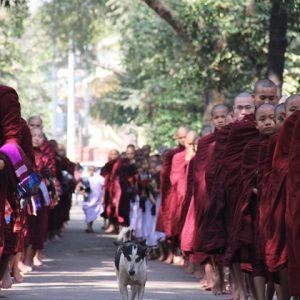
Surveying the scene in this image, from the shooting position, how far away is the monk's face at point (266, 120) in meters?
11.5

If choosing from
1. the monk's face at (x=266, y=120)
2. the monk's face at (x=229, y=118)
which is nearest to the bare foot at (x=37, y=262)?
the monk's face at (x=229, y=118)

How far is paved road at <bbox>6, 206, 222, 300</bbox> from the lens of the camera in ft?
44.3

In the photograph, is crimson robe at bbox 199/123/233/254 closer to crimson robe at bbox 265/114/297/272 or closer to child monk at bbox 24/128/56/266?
crimson robe at bbox 265/114/297/272

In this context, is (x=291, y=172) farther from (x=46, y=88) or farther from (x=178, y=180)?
(x=46, y=88)

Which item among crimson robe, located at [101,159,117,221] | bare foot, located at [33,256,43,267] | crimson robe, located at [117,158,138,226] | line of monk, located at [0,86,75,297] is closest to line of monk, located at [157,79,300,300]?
line of monk, located at [0,86,75,297]

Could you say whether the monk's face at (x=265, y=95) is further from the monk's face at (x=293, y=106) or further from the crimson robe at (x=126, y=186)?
the crimson robe at (x=126, y=186)

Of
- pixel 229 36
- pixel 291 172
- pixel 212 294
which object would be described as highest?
pixel 229 36

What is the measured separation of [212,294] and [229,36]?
1129 centimetres

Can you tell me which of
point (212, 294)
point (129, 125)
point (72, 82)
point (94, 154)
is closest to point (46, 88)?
point (94, 154)

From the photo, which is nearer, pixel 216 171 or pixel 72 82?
pixel 216 171

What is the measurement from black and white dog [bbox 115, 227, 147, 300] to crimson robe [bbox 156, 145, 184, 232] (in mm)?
6734

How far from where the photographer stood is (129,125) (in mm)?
50594

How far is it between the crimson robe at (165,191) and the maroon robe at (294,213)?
10.4 m

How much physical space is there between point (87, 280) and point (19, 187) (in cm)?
563
